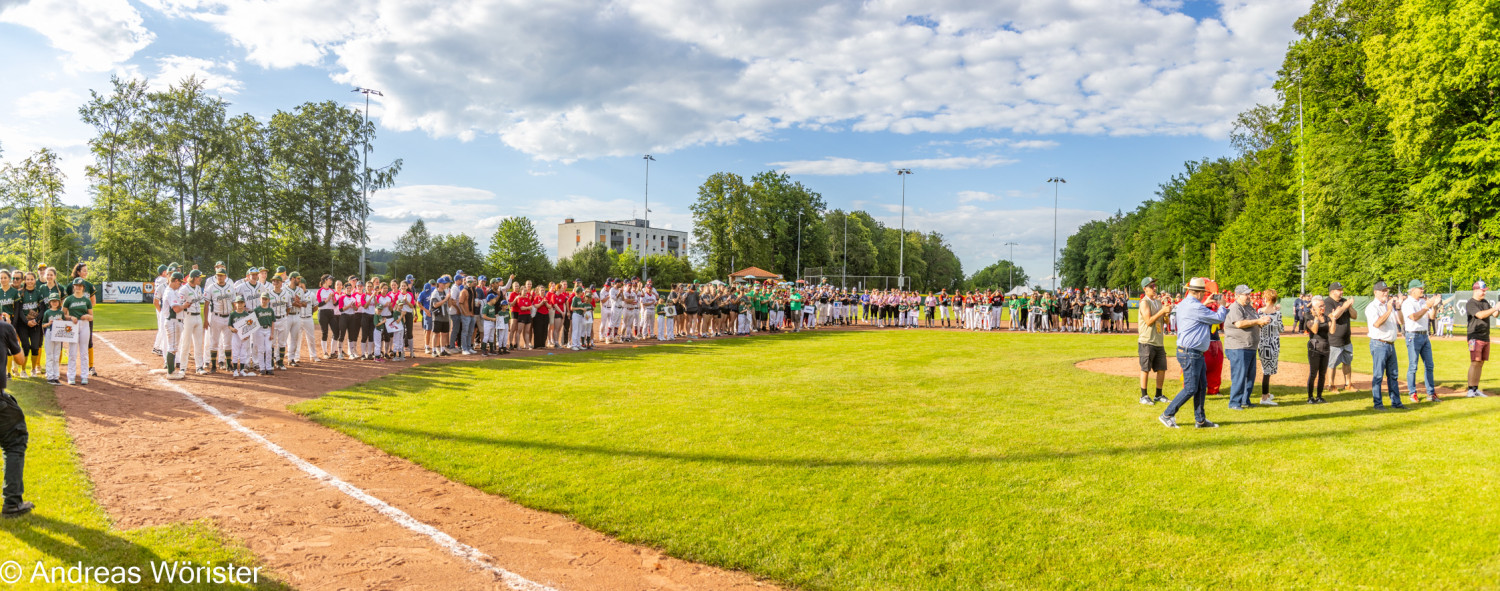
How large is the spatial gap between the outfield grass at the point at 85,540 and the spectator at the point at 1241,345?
1133 cm

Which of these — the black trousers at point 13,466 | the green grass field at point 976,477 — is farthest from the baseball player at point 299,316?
the black trousers at point 13,466

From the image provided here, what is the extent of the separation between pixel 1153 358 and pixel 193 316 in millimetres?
16248

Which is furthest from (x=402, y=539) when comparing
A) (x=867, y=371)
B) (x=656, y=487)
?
(x=867, y=371)

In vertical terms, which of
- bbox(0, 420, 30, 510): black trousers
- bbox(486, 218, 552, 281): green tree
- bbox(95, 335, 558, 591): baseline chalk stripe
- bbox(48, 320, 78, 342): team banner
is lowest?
bbox(95, 335, 558, 591): baseline chalk stripe

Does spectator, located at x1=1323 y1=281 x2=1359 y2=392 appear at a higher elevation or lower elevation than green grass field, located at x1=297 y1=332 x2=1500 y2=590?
higher

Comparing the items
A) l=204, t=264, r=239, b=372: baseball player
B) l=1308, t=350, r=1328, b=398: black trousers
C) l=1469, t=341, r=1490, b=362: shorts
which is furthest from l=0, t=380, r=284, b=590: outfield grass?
l=1469, t=341, r=1490, b=362: shorts

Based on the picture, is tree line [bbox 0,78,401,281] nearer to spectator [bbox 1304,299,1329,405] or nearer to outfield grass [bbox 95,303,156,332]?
outfield grass [bbox 95,303,156,332]

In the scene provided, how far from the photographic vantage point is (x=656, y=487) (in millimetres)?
6328

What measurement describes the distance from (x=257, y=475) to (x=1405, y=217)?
40806 mm

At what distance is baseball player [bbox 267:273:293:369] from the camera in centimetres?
1391

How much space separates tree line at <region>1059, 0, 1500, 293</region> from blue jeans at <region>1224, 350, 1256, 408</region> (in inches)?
963

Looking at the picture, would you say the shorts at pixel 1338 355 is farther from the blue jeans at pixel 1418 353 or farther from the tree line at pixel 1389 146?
the tree line at pixel 1389 146

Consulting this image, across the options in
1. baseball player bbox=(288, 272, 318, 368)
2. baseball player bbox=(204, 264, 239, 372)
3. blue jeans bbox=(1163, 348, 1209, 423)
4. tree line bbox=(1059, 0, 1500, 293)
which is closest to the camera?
blue jeans bbox=(1163, 348, 1209, 423)

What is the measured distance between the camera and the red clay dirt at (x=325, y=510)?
15.3 feet
